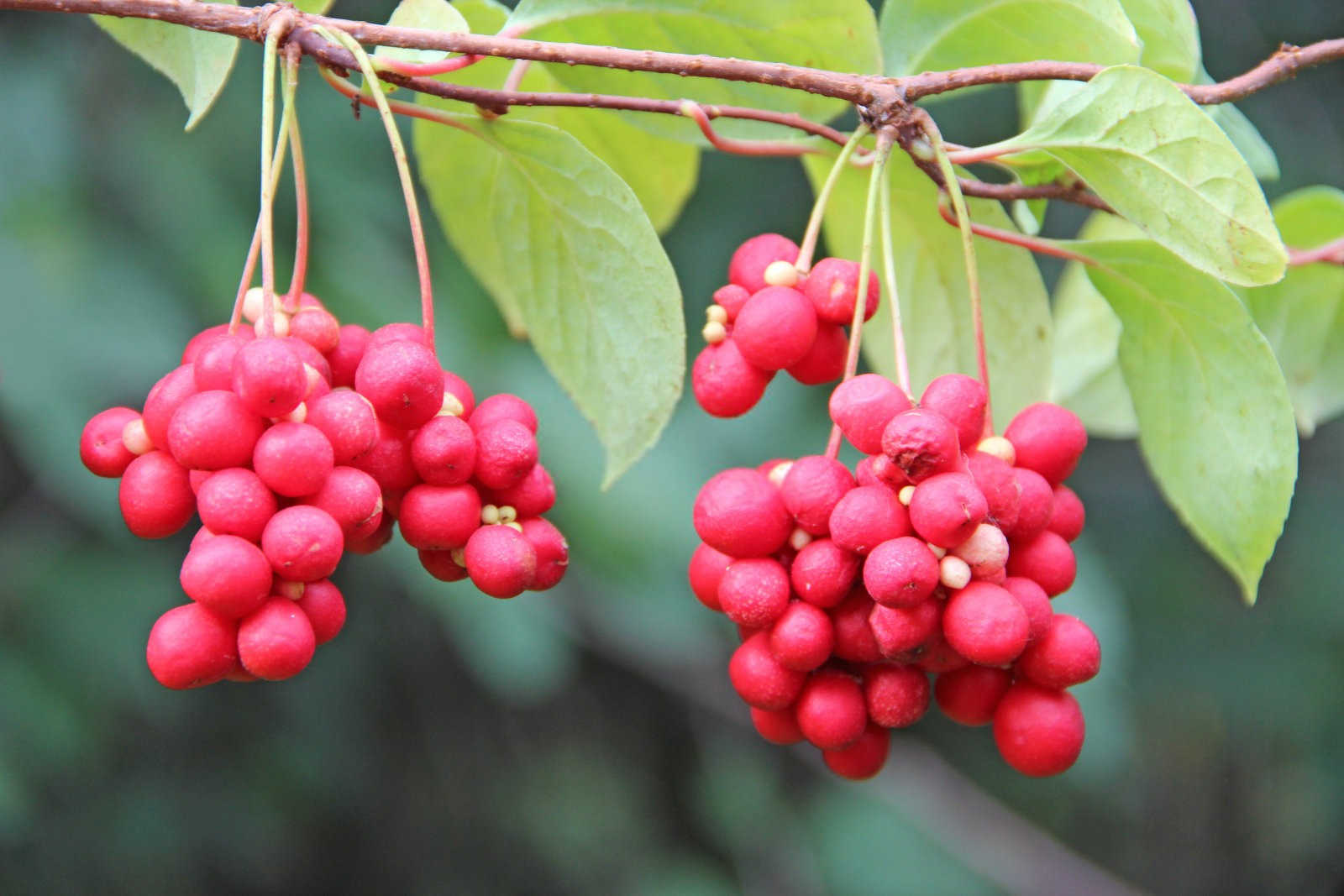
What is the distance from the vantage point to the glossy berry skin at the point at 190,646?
614 millimetres

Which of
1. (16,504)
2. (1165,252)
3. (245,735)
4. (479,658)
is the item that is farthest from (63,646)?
(1165,252)

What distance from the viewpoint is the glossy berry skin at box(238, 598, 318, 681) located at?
609mm

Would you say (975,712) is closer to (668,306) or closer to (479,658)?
(668,306)

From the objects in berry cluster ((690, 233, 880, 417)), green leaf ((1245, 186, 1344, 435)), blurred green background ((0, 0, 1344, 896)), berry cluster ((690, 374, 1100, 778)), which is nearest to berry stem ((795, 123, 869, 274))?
berry cluster ((690, 233, 880, 417))

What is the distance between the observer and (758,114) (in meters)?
0.85

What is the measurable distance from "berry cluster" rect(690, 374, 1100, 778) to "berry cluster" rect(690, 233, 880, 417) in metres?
0.06

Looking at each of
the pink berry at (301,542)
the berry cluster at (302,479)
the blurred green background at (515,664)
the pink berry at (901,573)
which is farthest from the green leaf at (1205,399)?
the blurred green background at (515,664)

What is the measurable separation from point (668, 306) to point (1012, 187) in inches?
12.8

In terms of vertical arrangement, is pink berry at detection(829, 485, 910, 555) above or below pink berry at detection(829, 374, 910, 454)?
below

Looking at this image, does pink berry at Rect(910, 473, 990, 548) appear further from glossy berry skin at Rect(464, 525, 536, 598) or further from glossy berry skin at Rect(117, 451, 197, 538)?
glossy berry skin at Rect(117, 451, 197, 538)

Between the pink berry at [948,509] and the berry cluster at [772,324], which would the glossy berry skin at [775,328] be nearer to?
the berry cluster at [772,324]

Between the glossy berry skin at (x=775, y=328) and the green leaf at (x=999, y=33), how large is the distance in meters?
0.30

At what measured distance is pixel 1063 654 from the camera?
0.71m

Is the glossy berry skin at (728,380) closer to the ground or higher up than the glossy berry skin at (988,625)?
higher up
